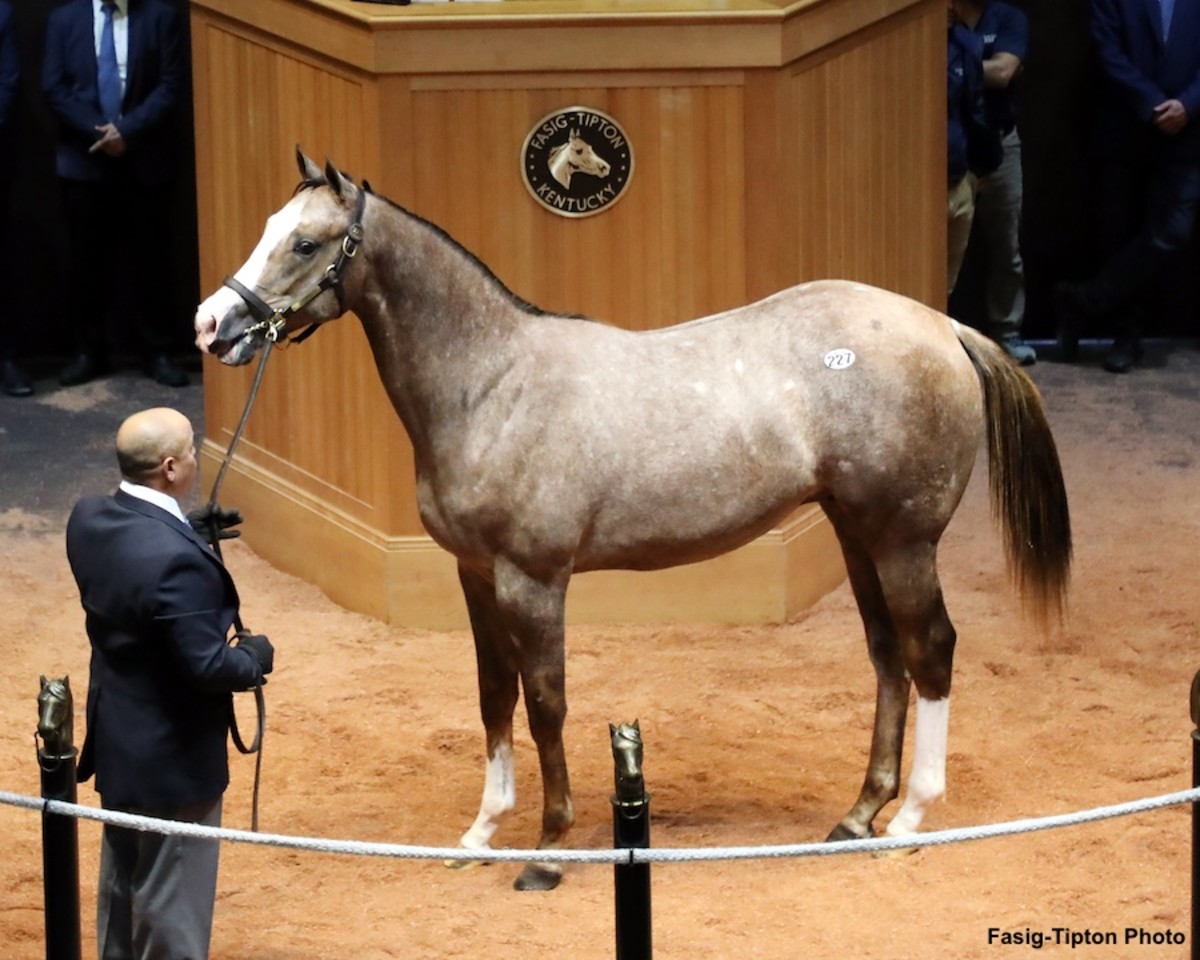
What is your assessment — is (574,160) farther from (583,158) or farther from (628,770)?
(628,770)

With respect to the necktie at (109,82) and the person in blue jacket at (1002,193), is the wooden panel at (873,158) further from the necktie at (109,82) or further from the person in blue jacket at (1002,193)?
the necktie at (109,82)

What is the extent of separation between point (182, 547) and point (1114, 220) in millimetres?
7774

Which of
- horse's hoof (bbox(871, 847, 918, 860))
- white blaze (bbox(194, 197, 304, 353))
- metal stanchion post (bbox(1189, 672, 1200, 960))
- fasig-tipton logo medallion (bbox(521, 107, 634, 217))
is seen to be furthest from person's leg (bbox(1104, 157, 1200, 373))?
metal stanchion post (bbox(1189, 672, 1200, 960))

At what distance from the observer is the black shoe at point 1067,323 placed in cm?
1173

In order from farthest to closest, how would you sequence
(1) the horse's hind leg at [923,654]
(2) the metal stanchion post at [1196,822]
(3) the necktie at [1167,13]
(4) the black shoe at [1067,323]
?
(4) the black shoe at [1067,323] → (3) the necktie at [1167,13] → (1) the horse's hind leg at [923,654] → (2) the metal stanchion post at [1196,822]

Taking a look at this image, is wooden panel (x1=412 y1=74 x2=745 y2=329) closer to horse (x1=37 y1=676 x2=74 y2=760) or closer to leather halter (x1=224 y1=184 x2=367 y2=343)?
leather halter (x1=224 y1=184 x2=367 y2=343)

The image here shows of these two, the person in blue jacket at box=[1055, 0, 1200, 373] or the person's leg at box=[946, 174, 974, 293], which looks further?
the person in blue jacket at box=[1055, 0, 1200, 373]

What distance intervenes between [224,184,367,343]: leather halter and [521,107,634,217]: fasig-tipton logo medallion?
2103 millimetres

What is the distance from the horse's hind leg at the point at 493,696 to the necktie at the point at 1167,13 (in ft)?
20.2

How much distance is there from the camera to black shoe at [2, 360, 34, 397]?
37.6ft

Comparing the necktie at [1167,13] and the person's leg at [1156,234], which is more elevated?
the necktie at [1167,13]

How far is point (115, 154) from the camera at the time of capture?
1109 centimetres

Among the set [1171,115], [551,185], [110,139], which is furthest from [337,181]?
[1171,115]

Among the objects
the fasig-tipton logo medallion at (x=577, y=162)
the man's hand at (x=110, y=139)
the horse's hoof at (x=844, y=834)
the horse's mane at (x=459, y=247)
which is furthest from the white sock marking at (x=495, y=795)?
the man's hand at (x=110, y=139)
